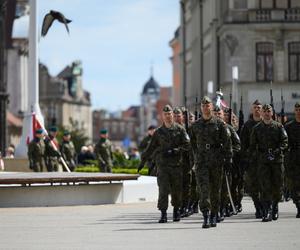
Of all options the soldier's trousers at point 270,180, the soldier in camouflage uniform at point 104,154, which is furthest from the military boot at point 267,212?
the soldier in camouflage uniform at point 104,154

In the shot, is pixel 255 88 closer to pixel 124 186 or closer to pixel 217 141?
pixel 124 186

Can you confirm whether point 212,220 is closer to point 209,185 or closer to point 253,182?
point 209,185

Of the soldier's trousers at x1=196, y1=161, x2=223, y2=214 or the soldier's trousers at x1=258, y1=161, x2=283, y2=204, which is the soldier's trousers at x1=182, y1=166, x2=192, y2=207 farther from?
the soldier's trousers at x1=196, y1=161, x2=223, y2=214

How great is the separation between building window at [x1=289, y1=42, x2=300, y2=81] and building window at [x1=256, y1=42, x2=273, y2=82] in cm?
104

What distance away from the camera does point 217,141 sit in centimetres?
1983

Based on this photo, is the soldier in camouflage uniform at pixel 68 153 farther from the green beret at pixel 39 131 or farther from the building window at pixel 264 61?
the building window at pixel 264 61

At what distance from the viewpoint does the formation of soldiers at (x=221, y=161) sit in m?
19.8

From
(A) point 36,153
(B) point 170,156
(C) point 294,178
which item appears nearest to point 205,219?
(B) point 170,156

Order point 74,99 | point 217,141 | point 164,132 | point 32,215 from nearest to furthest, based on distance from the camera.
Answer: point 217,141 → point 164,132 → point 32,215 → point 74,99

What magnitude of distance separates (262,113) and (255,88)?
42430 mm

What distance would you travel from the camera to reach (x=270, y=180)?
21703 mm

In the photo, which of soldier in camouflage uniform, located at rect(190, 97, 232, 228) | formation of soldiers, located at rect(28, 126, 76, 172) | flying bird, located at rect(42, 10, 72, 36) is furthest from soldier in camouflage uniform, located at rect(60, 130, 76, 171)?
soldier in camouflage uniform, located at rect(190, 97, 232, 228)

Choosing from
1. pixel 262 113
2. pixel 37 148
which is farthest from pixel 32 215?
pixel 37 148

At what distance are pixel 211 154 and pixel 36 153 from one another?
49.4 feet
